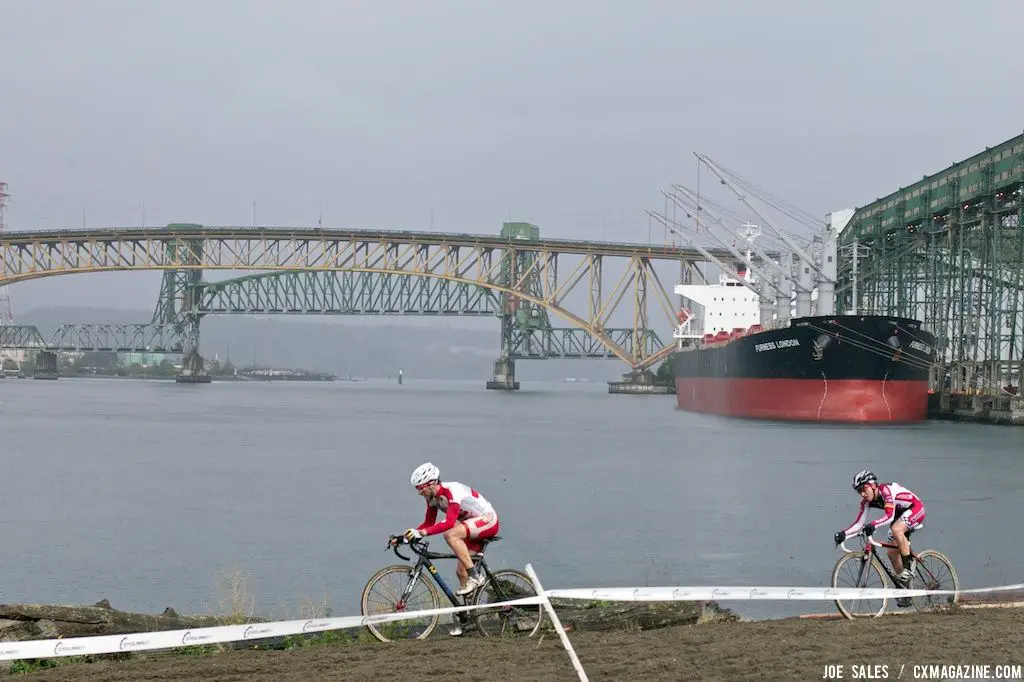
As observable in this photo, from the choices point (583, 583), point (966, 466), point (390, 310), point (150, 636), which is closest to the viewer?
point (150, 636)

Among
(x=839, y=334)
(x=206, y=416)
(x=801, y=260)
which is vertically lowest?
(x=206, y=416)

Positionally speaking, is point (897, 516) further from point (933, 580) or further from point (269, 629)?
point (269, 629)

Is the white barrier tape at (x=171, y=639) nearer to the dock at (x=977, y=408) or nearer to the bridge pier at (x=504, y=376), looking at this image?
the dock at (x=977, y=408)

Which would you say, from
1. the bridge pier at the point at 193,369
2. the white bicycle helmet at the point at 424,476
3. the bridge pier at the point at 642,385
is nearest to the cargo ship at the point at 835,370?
the white bicycle helmet at the point at 424,476

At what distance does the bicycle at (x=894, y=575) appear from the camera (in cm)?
1169

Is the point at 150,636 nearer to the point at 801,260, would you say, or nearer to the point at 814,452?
the point at 814,452

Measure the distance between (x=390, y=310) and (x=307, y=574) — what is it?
5388 inches

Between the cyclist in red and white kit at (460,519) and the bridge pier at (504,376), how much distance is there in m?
152

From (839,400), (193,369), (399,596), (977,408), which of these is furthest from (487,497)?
(193,369)

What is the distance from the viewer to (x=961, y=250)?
67.4 m

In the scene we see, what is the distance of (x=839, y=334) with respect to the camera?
59312mm

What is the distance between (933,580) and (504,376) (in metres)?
157

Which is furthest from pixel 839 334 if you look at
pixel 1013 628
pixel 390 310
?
pixel 390 310

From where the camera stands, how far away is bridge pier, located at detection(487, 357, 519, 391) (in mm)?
165125
